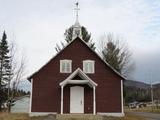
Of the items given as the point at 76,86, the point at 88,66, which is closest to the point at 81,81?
the point at 76,86

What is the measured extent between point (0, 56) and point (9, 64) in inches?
129

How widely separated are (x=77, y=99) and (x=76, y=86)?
3.88ft

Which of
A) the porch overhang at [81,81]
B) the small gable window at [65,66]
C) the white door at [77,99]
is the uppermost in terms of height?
the small gable window at [65,66]

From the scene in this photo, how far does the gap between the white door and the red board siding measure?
1.19ft

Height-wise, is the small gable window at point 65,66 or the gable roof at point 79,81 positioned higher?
the small gable window at point 65,66

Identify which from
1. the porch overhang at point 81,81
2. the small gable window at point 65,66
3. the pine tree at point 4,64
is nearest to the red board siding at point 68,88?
the small gable window at point 65,66

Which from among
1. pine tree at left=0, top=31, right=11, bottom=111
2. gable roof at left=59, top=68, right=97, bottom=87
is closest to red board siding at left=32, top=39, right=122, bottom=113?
gable roof at left=59, top=68, right=97, bottom=87

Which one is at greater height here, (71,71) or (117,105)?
Result: (71,71)

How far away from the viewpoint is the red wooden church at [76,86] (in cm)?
2783

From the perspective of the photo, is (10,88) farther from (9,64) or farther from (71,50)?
(71,50)

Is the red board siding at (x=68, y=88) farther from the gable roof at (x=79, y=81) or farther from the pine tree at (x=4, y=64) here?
the pine tree at (x=4, y=64)

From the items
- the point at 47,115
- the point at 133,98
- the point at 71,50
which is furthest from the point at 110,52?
the point at 133,98

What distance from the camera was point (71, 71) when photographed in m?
28.7

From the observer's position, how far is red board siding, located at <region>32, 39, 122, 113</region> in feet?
91.7
